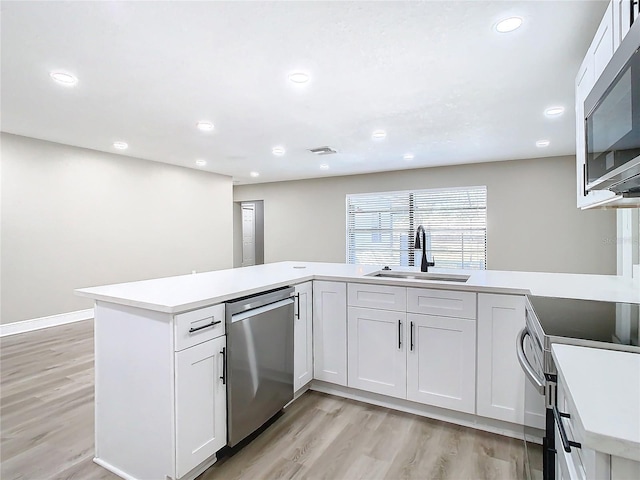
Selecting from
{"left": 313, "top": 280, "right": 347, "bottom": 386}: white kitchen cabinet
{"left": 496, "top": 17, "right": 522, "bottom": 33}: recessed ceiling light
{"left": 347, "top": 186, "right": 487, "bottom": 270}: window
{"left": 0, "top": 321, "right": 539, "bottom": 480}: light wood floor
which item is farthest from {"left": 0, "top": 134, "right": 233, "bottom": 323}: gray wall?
{"left": 496, "top": 17, "right": 522, "bottom": 33}: recessed ceiling light

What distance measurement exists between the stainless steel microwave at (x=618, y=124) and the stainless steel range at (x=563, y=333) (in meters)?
0.52

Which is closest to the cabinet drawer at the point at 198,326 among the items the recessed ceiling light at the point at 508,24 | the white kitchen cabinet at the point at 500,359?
the white kitchen cabinet at the point at 500,359

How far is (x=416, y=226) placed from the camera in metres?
6.61

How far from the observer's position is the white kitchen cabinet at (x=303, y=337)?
2.46 meters

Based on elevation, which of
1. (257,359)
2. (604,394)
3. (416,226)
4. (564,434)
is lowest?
(257,359)

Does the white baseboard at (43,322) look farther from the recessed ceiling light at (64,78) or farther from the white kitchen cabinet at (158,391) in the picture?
the white kitchen cabinet at (158,391)

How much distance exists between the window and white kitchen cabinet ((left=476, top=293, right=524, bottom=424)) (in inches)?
171

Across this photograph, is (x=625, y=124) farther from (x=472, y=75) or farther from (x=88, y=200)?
(x=88, y=200)

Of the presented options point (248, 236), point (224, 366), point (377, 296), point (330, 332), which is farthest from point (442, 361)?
point (248, 236)

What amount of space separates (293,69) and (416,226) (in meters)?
4.71

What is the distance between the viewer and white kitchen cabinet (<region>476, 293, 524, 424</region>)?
203 centimetres

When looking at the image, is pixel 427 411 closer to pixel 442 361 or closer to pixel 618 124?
pixel 442 361

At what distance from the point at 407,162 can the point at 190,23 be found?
4534 millimetres

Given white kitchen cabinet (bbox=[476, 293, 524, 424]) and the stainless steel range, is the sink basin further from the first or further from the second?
the stainless steel range
